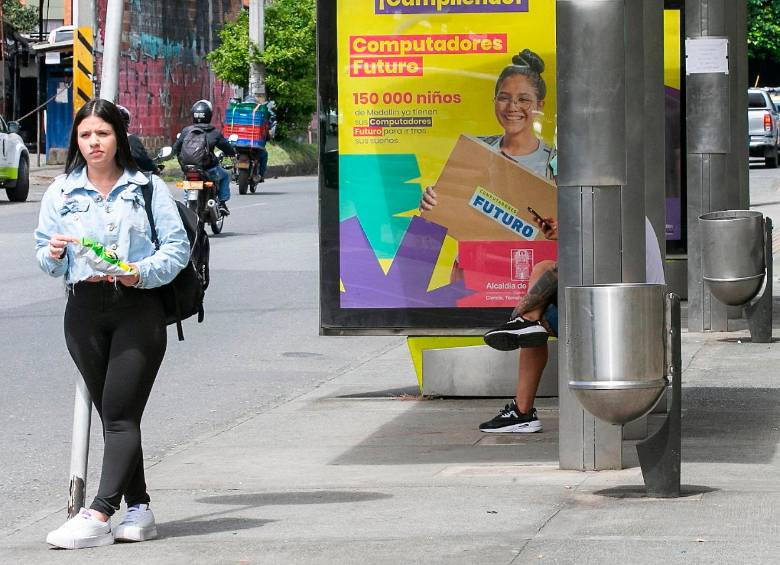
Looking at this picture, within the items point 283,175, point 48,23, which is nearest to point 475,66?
point 283,175

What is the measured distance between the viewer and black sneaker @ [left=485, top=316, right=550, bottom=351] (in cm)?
877

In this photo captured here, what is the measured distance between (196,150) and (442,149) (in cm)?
1248

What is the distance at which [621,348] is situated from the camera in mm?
6527

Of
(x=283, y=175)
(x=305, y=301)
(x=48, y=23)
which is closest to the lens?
(x=305, y=301)

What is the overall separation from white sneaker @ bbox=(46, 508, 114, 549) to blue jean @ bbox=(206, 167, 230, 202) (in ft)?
51.7

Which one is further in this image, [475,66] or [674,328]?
[475,66]

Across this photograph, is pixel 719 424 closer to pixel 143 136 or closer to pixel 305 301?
pixel 305 301

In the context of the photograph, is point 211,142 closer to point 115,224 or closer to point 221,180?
point 221,180

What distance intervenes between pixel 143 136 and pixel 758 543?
1589 inches

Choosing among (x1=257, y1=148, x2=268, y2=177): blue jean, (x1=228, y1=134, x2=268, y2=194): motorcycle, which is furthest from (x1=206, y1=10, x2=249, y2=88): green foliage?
(x1=257, y1=148, x2=268, y2=177): blue jean

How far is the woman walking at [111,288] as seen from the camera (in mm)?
6281

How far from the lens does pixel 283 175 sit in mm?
43219

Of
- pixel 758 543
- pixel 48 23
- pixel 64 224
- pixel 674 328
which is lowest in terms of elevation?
pixel 758 543

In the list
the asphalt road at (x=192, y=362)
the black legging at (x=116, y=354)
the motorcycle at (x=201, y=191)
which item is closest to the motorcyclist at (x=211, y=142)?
the motorcycle at (x=201, y=191)
